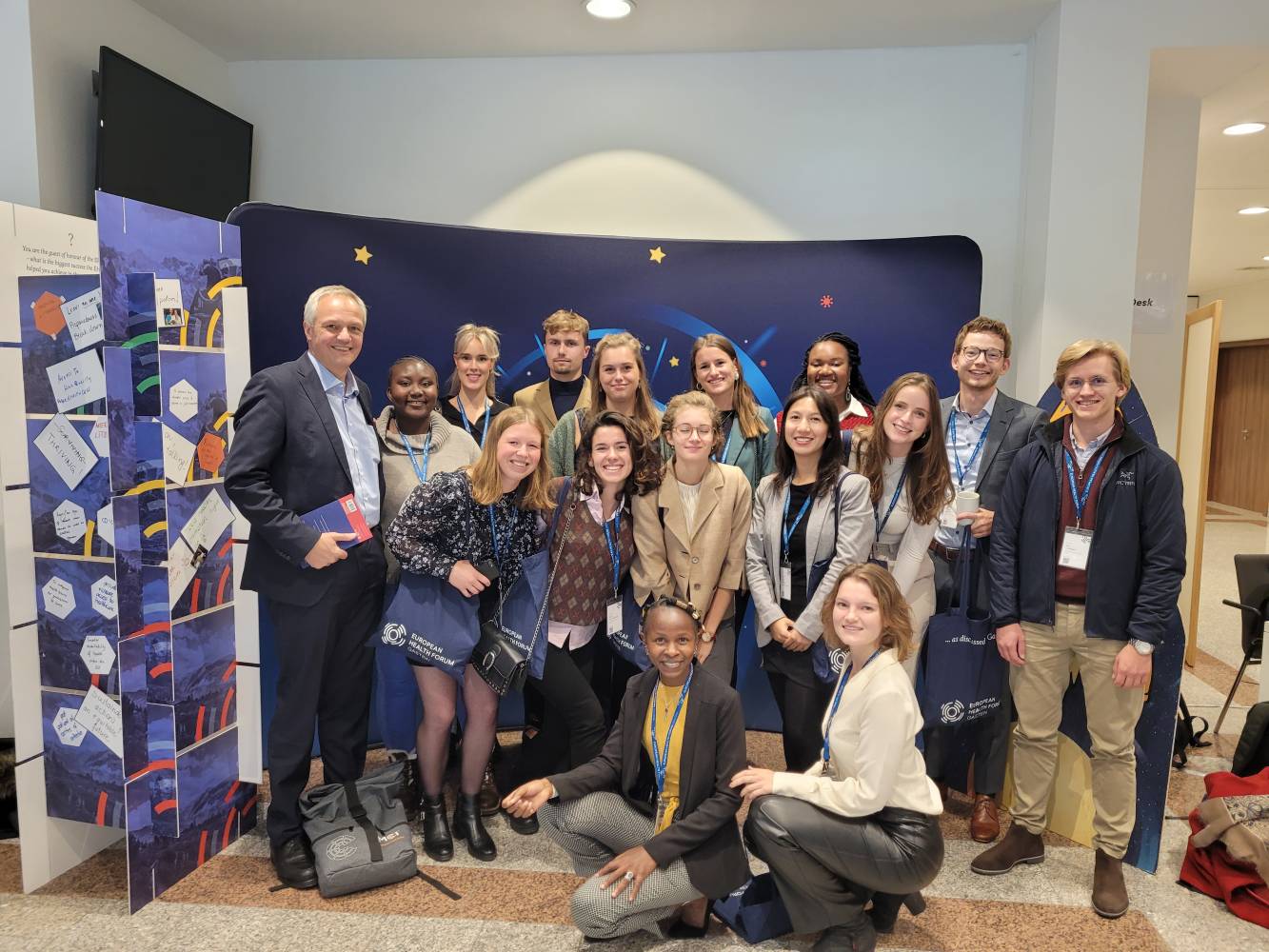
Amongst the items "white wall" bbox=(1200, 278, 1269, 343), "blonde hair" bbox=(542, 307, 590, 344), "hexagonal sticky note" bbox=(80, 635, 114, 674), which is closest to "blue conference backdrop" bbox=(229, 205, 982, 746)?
"blonde hair" bbox=(542, 307, 590, 344)

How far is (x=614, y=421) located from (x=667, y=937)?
5.02 ft

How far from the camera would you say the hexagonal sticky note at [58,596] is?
260 cm

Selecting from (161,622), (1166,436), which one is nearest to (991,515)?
(1166,436)

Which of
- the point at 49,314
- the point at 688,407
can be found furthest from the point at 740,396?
the point at 49,314

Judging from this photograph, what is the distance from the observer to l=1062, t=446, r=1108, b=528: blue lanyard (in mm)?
2551

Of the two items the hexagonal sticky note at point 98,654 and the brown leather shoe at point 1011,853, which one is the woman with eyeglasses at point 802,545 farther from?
the hexagonal sticky note at point 98,654

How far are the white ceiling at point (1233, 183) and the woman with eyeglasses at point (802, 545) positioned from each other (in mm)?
2811

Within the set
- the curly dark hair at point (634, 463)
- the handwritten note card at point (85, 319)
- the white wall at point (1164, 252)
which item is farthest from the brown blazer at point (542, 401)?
the white wall at point (1164, 252)

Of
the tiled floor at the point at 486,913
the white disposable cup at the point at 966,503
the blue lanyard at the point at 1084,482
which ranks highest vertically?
the blue lanyard at the point at 1084,482

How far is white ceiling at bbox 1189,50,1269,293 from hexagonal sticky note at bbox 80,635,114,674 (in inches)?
198

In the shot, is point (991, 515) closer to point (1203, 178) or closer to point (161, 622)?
point (161, 622)

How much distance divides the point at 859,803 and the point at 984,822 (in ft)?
3.71

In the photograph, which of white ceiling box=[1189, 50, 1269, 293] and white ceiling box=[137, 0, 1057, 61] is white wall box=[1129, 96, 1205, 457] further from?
white ceiling box=[137, 0, 1057, 61]

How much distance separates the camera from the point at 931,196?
4.00m
